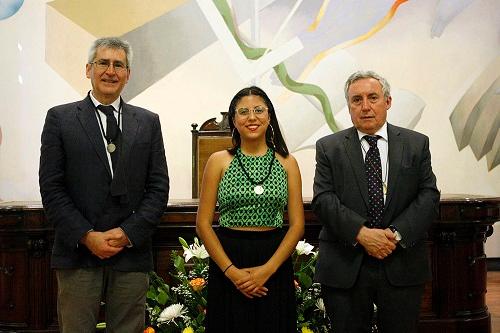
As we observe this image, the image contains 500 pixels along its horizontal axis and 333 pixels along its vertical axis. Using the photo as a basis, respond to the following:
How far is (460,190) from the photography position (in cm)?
607

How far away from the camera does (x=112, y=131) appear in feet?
7.14

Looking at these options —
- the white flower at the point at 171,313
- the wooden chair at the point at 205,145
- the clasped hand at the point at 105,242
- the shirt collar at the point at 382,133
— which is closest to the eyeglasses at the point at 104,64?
the clasped hand at the point at 105,242

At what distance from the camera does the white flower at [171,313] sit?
281 centimetres

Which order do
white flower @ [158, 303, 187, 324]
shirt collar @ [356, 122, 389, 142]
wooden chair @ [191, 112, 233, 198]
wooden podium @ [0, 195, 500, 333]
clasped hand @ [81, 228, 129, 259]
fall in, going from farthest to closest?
1. wooden chair @ [191, 112, 233, 198]
2. wooden podium @ [0, 195, 500, 333]
3. white flower @ [158, 303, 187, 324]
4. shirt collar @ [356, 122, 389, 142]
5. clasped hand @ [81, 228, 129, 259]

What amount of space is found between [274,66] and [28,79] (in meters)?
2.32

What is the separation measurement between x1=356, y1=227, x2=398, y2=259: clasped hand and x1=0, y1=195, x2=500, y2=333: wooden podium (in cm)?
124

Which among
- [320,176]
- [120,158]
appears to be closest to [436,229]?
[320,176]

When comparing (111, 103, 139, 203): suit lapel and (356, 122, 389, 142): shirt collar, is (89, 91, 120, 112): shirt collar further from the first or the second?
(356, 122, 389, 142): shirt collar

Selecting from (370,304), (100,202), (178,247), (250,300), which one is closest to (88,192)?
(100,202)

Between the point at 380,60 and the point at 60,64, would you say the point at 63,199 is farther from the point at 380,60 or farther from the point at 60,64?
the point at 380,60

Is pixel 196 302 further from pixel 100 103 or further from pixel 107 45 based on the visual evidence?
pixel 107 45

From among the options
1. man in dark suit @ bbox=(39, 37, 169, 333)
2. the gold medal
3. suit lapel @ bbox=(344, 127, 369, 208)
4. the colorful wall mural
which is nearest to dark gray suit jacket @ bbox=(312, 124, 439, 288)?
suit lapel @ bbox=(344, 127, 369, 208)

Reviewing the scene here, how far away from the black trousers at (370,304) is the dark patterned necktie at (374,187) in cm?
15

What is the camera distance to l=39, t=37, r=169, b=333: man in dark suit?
2.08 meters
